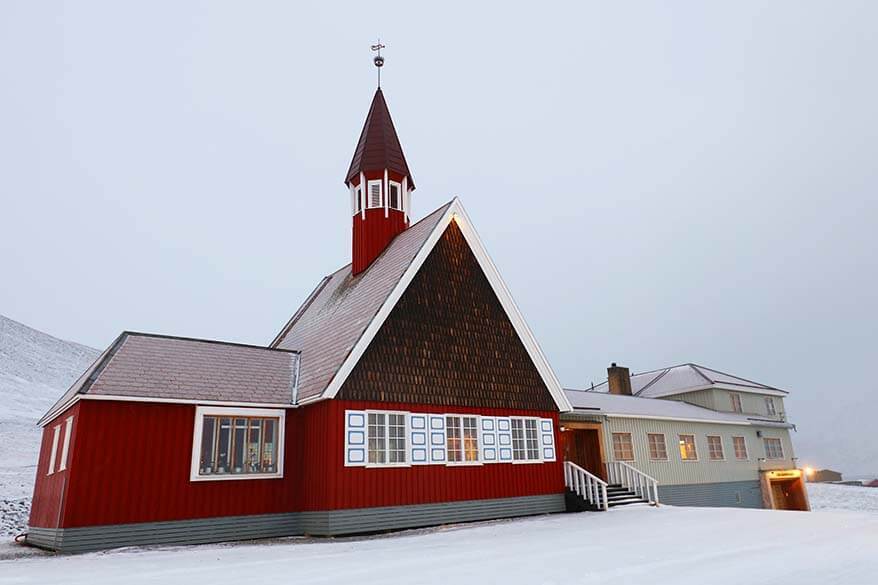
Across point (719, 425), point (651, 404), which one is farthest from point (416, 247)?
point (719, 425)

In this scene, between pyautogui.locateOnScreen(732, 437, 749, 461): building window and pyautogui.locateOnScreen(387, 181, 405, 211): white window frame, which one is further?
pyautogui.locateOnScreen(732, 437, 749, 461): building window

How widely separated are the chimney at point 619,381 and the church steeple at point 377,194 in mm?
17249

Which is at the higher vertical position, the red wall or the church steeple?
the church steeple

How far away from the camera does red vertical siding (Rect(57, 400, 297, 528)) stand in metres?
12.6

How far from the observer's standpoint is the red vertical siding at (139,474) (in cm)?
1255

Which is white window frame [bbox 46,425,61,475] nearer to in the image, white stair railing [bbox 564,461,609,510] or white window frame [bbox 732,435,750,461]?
white stair railing [bbox 564,461,609,510]

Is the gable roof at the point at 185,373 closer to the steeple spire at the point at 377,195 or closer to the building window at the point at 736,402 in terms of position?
the steeple spire at the point at 377,195

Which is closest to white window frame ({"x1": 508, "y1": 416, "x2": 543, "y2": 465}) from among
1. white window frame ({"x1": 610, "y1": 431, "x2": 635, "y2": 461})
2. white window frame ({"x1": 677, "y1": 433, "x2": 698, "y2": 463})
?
white window frame ({"x1": 610, "y1": 431, "x2": 635, "y2": 461})

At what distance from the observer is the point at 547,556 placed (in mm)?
9445

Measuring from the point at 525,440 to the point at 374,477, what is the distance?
17.6ft

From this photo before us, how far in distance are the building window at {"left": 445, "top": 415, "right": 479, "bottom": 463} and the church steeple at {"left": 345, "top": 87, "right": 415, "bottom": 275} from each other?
20.7 ft

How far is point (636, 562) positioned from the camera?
8.63m

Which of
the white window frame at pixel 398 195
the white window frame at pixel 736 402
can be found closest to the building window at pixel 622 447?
the white window frame at pixel 736 402

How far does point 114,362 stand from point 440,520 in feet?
29.2
